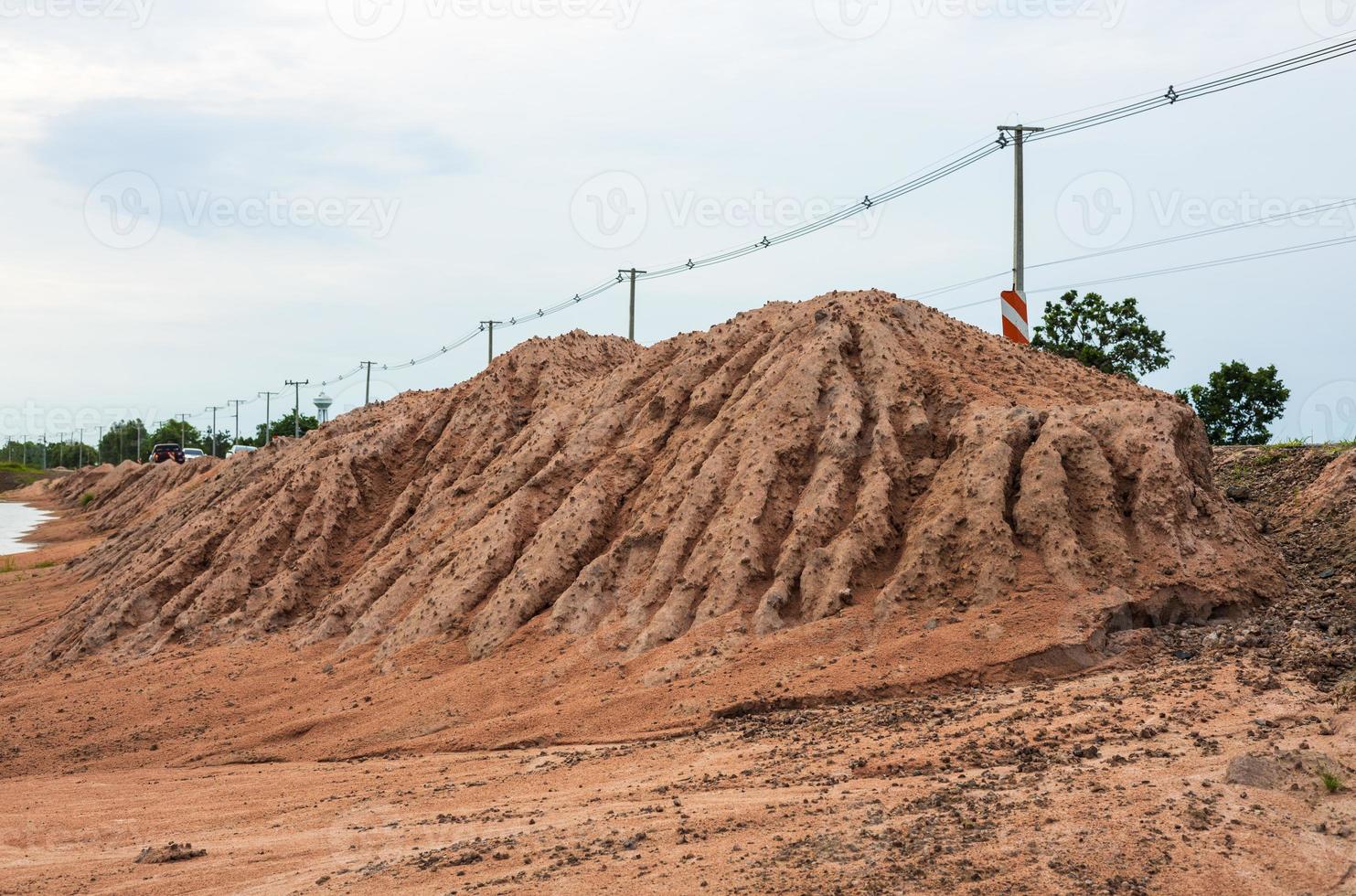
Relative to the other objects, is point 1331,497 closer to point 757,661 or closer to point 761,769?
point 757,661

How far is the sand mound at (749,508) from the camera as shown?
12312mm

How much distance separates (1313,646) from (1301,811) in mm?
3536

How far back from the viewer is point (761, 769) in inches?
373

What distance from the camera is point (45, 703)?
16984 millimetres

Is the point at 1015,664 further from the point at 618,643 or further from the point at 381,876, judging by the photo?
the point at 381,876

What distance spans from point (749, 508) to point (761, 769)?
4.77 metres

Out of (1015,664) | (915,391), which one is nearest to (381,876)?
(1015,664)

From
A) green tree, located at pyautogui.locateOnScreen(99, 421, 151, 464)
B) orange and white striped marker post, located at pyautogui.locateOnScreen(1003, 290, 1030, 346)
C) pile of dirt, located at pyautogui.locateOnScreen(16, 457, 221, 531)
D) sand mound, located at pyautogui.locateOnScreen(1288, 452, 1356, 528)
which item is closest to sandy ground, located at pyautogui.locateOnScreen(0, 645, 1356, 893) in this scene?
sand mound, located at pyautogui.locateOnScreen(1288, 452, 1356, 528)

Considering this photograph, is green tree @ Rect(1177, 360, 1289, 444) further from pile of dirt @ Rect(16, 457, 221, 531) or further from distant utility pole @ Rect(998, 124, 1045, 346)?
pile of dirt @ Rect(16, 457, 221, 531)

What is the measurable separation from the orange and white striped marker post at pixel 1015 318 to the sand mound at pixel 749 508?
953 millimetres

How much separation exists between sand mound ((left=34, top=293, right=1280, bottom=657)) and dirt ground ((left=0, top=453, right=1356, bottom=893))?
0.65m

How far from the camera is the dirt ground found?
23.3 ft

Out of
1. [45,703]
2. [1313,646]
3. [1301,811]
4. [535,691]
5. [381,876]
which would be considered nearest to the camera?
[1301,811]

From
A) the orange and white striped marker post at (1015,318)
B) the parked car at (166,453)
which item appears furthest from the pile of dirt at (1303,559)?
the parked car at (166,453)
